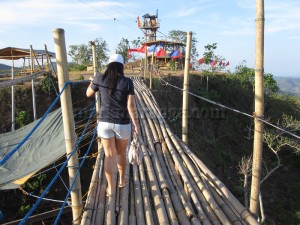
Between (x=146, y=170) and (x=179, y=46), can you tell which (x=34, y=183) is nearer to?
(x=146, y=170)

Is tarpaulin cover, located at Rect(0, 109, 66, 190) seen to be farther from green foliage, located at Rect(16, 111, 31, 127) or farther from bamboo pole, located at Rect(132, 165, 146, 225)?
green foliage, located at Rect(16, 111, 31, 127)

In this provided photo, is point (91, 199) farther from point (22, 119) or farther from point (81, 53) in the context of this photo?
point (81, 53)

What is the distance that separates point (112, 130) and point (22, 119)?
6738 mm

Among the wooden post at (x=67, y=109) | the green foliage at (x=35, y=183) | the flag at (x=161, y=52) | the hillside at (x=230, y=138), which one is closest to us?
the wooden post at (x=67, y=109)

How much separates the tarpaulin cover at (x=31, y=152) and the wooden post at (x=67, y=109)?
123 cm

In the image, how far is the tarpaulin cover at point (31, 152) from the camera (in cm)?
336

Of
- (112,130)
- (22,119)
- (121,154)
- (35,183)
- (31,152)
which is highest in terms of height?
(112,130)

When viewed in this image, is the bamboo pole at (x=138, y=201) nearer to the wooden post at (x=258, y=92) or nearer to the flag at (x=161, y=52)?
the wooden post at (x=258, y=92)

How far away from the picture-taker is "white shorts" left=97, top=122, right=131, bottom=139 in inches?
92.0

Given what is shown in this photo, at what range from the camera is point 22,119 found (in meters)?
8.20

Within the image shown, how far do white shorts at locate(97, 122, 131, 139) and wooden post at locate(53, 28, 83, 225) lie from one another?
278mm

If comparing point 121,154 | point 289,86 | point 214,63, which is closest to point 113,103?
point 121,154

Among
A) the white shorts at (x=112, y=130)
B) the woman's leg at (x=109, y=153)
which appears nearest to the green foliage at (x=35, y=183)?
the woman's leg at (x=109, y=153)

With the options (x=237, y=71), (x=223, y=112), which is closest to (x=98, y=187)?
(x=223, y=112)
